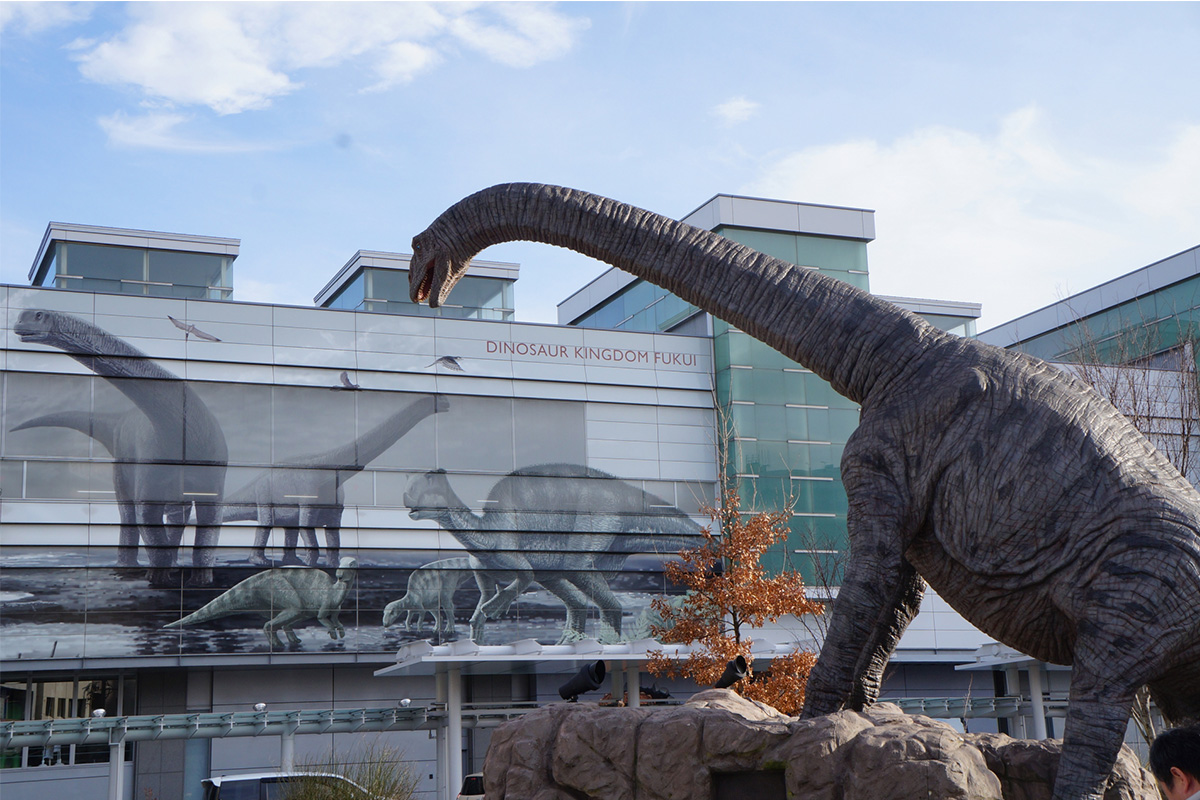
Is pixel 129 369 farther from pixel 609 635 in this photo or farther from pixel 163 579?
pixel 609 635

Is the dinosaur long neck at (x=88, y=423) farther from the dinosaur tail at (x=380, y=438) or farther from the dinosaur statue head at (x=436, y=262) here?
the dinosaur statue head at (x=436, y=262)

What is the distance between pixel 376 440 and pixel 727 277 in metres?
Result: 22.6

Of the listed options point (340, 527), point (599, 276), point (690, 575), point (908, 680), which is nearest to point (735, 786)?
point (690, 575)

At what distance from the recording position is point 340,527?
2691cm

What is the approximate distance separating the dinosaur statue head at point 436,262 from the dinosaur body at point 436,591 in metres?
21.5

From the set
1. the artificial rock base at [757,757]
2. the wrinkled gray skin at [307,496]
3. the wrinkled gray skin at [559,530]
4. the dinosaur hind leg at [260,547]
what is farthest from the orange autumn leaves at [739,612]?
the artificial rock base at [757,757]

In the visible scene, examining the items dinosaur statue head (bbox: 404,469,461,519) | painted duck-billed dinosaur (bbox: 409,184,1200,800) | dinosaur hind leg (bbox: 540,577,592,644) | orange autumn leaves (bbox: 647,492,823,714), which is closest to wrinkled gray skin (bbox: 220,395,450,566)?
dinosaur statue head (bbox: 404,469,461,519)

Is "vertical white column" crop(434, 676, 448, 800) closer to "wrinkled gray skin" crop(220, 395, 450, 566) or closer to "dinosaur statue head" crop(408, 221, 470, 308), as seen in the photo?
"wrinkled gray skin" crop(220, 395, 450, 566)

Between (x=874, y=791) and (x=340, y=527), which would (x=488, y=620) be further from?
(x=874, y=791)

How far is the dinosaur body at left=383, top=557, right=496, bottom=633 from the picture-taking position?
27.1 meters

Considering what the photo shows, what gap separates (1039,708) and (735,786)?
1948 cm

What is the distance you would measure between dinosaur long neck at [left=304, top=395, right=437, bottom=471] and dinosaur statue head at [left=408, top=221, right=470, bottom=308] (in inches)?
846

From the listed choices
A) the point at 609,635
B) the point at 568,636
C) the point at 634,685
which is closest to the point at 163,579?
the point at 568,636

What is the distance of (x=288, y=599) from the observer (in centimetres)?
2627
